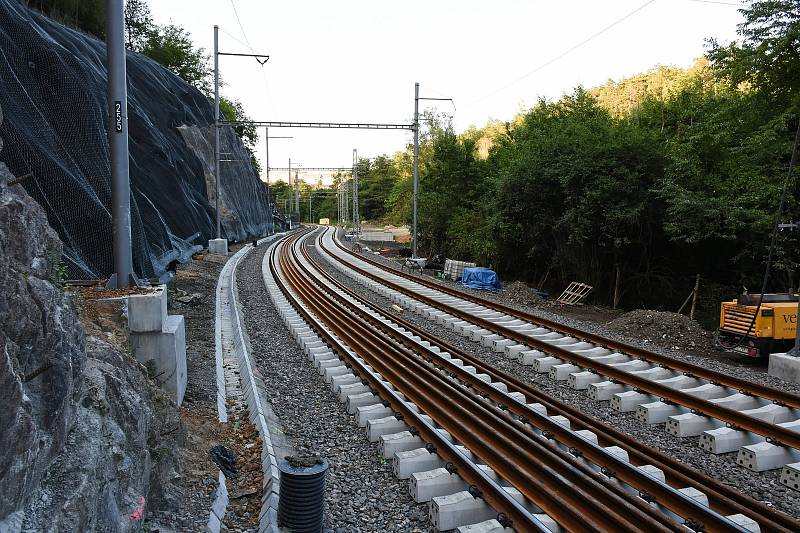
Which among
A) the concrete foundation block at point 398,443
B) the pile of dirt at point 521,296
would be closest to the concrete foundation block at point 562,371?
the concrete foundation block at point 398,443

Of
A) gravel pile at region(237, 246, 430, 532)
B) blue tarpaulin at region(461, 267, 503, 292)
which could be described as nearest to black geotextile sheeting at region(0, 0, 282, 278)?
gravel pile at region(237, 246, 430, 532)

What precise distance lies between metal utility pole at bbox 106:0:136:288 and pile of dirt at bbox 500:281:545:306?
13002 mm

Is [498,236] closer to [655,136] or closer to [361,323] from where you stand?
[655,136]

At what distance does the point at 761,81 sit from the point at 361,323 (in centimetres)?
1568

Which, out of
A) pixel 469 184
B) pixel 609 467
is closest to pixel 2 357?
pixel 609 467

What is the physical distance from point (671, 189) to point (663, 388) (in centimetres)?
1222

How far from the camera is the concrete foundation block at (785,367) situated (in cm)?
905

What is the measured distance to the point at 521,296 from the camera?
19.0 metres

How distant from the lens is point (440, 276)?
24.8 meters

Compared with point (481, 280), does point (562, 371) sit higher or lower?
lower

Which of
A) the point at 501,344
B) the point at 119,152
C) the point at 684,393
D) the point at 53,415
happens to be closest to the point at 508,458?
the point at 684,393

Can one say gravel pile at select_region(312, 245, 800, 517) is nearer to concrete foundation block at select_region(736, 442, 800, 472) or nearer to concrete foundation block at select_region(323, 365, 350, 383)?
concrete foundation block at select_region(736, 442, 800, 472)

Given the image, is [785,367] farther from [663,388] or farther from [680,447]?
[680,447]

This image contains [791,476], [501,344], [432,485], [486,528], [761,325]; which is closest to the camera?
[486,528]
